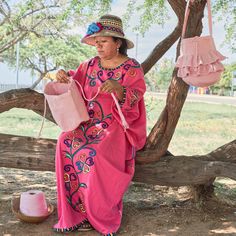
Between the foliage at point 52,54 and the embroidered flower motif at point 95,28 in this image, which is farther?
the foliage at point 52,54

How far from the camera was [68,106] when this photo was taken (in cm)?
337

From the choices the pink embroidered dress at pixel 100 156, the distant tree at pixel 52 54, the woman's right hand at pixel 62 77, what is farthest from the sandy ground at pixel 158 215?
the distant tree at pixel 52 54

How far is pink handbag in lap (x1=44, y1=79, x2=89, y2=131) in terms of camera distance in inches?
132

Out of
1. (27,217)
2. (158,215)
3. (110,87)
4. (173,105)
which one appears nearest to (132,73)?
(110,87)

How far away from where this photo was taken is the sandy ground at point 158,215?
3.43 meters

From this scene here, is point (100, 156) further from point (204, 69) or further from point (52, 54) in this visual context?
point (52, 54)

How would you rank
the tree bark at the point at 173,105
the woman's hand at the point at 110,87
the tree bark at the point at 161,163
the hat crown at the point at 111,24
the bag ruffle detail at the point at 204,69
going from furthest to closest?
the tree bark at the point at 161,163
the tree bark at the point at 173,105
the hat crown at the point at 111,24
the bag ruffle detail at the point at 204,69
the woman's hand at the point at 110,87

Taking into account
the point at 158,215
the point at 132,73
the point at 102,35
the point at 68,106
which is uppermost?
the point at 102,35

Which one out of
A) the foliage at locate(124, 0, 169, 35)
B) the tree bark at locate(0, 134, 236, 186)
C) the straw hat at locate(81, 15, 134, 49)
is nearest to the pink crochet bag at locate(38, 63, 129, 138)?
the straw hat at locate(81, 15, 134, 49)

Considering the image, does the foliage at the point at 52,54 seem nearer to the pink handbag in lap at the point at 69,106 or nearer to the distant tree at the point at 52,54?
the distant tree at the point at 52,54

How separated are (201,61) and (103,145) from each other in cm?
97

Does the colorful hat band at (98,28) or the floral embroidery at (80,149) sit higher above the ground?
the colorful hat band at (98,28)

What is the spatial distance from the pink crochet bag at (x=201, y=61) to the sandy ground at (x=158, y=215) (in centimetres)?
117

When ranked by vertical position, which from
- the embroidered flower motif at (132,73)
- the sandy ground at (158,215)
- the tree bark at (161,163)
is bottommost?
the sandy ground at (158,215)
